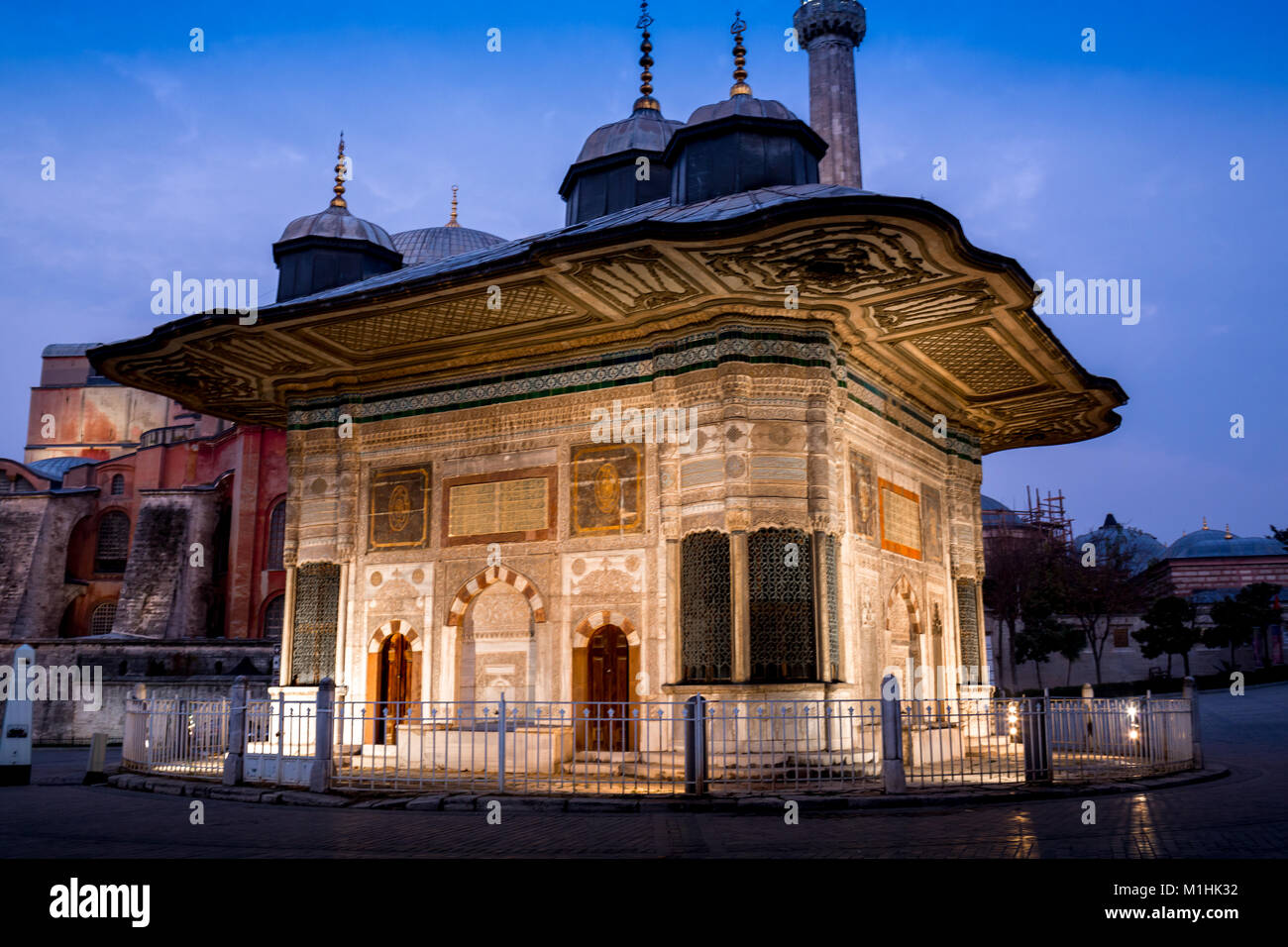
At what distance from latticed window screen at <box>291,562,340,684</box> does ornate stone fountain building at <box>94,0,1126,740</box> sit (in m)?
0.03

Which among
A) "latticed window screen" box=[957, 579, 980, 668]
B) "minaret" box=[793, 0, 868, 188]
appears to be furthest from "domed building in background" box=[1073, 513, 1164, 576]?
"latticed window screen" box=[957, 579, 980, 668]

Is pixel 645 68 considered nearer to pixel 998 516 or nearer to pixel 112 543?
pixel 112 543

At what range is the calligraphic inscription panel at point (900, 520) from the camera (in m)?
12.2

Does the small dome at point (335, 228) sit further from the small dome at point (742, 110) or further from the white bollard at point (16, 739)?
the white bollard at point (16, 739)

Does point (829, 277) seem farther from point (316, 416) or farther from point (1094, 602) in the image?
point (1094, 602)

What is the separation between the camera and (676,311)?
34.9 ft

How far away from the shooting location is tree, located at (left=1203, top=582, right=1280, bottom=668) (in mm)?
30969

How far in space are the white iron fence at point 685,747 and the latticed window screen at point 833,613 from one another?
1.38 ft

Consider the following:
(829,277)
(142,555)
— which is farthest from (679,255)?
(142,555)

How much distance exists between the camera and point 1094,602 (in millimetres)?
33000

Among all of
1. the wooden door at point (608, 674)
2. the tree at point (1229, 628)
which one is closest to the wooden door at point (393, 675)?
the wooden door at point (608, 674)

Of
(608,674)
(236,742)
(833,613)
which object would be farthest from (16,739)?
(833,613)

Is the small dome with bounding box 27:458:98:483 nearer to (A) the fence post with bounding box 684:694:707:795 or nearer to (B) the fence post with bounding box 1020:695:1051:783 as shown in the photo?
(A) the fence post with bounding box 684:694:707:795

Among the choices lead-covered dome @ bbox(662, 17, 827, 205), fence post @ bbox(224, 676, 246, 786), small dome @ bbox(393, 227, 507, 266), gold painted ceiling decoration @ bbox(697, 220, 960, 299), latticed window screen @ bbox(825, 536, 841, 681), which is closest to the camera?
gold painted ceiling decoration @ bbox(697, 220, 960, 299)
